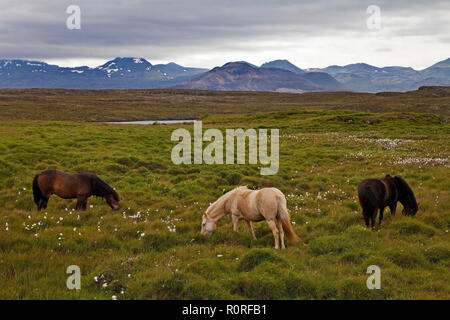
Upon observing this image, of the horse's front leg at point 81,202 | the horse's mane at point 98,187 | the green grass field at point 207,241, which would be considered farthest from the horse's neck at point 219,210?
the horse's front leg at point 81,202

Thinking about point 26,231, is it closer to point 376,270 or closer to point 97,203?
point 97,203

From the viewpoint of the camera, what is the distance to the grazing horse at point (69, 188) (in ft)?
45.9

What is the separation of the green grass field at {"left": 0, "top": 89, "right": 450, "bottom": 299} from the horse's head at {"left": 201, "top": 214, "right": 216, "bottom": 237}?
31 centimetres

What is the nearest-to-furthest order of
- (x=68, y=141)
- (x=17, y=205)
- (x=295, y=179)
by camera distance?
(x=17, y=205), (x=295, y=179), (x=68, y=141)

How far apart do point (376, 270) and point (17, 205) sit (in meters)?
14.8

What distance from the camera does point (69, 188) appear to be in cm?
1408

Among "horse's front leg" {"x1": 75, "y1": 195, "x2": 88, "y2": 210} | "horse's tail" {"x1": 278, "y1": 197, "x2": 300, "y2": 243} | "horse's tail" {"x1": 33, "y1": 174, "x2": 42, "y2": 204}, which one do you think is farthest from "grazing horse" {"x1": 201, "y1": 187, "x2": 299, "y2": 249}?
"horse's tail" {"x1": 33, "y1": 174, "x2": 42, "y2": 204}

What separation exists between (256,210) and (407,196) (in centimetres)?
644

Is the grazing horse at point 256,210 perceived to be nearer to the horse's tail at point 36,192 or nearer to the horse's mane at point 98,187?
the horse's mane at point 98,187

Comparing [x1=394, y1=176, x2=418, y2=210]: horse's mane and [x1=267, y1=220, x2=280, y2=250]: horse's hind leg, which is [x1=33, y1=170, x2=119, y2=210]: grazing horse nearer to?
[x1=267, y1=220, x2=280, y2=250]: horse's hind leg

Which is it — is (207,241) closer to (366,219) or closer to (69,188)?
(366,219)

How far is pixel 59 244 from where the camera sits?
10.7m
